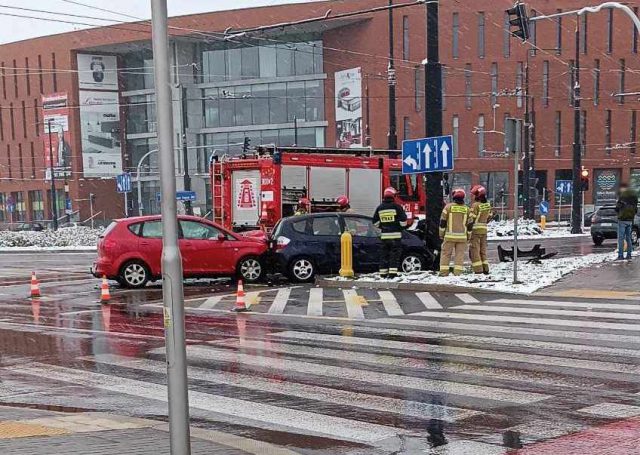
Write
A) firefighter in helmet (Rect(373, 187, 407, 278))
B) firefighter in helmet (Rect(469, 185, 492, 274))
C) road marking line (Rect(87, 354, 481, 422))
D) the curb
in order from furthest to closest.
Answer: firefighter in helmet (Rect(469, 185, 492, 274)), firefighter in helmet (Rect(373, 187, 407, 278)), the curb, road marking line (Rect(87, 354, 481, 422))

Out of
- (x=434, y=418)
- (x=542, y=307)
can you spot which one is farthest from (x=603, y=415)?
(x=542, y=307)

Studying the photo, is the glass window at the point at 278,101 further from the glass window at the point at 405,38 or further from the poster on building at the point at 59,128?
the poster on building at the point at 59,128

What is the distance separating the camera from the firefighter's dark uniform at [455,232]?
1591cm

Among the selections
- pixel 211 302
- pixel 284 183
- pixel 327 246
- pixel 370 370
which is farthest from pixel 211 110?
pixel 370 370

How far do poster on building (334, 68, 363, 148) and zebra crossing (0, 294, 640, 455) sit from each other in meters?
51.7

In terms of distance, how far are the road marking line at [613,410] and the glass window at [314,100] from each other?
6143 centimetres

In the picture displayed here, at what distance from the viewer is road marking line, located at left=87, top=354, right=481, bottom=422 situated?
21.3 feet

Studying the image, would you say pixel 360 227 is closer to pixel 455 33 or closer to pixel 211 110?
pixel 455 33

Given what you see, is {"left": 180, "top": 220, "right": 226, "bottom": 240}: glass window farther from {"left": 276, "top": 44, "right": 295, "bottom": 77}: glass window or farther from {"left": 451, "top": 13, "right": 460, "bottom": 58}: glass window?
{"left": 276, "top": 44, "right": 295, "bottom": 77}: glass window

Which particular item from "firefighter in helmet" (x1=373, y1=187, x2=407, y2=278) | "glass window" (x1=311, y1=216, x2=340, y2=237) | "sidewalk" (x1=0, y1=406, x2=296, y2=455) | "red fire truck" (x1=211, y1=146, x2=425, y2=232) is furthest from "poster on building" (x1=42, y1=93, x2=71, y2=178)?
"sidewalk" (x1=0, y1=406, x2=296, y2=455)

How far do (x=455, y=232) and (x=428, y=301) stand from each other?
2745 mm

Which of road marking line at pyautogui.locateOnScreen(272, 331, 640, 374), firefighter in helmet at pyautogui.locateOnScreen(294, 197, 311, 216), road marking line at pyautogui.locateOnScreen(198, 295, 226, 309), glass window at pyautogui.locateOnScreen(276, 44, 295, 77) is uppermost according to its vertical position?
glass window at pyautogui.locateOnScreen(276, 44, 295, 77)

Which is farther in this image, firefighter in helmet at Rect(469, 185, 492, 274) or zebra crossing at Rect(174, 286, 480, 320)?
firefighter in helmet at Rect(469, 185, 492, 274)

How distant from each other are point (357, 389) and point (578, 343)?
3.41 metres
